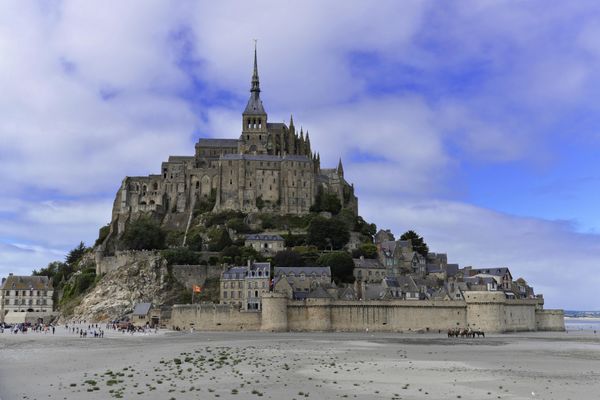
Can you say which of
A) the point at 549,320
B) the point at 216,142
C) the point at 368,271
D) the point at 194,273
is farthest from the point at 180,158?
the point at 549,320

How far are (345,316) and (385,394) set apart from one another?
4301cm

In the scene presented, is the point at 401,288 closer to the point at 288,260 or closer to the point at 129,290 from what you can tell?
the point at 288,260

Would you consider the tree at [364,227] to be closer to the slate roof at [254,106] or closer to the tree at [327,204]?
the tree at [327,204]

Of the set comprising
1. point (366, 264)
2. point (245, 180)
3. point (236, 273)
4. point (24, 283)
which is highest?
point (245, 180)

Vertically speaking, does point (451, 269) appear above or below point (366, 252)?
below

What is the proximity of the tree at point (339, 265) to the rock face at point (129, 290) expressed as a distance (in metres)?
17.0

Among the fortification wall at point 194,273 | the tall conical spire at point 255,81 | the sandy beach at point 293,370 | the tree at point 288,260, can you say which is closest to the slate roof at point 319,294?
the tree at point 288,260

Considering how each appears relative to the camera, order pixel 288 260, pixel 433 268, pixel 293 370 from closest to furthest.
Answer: pixel 293 370 < pixel 288 260 < pixel 433 268

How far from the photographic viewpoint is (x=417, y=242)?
93375mm

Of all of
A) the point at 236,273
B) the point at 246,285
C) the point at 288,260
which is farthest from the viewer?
the point at 288,260

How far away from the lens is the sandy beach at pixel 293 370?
85.3 ft

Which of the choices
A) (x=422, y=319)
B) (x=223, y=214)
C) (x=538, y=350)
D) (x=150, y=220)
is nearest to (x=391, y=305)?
(x=422, y=319)

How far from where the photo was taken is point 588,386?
28672mm

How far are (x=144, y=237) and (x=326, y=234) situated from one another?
2305cm
